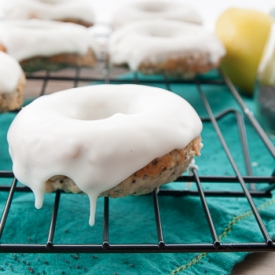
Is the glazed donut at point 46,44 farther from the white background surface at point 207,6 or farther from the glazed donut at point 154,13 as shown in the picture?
the white background surface at point 207,6

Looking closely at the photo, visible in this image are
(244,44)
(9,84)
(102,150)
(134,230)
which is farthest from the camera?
(244,44)

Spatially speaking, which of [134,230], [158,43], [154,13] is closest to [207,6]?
[154,13]

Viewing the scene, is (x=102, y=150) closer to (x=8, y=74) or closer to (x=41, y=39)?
(x=8, y=74)

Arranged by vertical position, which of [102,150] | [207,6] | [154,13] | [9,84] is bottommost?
[207,6]

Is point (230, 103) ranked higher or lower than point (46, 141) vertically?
lower

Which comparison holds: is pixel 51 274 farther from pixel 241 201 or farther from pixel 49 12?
pixel 49 12

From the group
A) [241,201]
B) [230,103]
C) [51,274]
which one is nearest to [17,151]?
[51,274]

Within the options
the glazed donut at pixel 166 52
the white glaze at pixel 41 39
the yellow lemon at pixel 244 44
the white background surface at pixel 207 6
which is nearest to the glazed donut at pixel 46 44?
the white glaze at pixel 41 39
